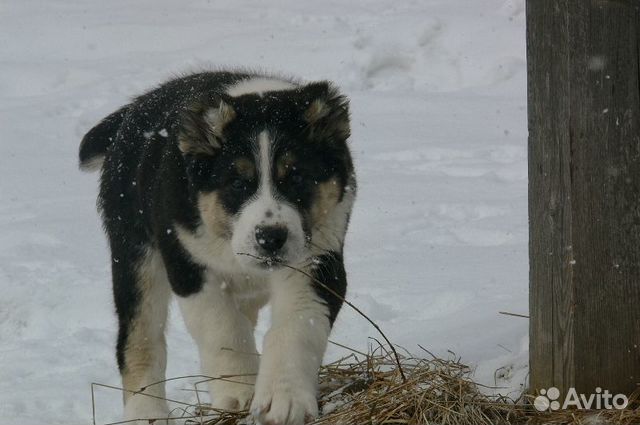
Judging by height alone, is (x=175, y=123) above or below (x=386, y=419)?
above

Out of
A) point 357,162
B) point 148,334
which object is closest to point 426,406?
point 148,334

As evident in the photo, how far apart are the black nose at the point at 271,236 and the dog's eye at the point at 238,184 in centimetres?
35

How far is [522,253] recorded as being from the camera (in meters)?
8.13

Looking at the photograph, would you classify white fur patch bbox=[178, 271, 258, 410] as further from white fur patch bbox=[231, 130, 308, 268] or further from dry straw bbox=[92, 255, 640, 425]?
white fur patch bbox=[231, 130, 308, 268]

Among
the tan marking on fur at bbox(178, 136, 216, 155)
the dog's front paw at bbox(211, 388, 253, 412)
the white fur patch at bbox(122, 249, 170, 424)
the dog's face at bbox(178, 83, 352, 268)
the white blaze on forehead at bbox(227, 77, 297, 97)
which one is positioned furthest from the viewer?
the white fur patch at bbox(122, 249, 170, 424)

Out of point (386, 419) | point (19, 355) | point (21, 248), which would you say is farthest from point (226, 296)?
point (21, 248)

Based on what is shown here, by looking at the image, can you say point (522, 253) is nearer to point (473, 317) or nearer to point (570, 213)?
point (473, 317)

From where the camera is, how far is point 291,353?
437 cm

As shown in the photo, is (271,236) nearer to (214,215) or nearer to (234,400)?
(214,215)

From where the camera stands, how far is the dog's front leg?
414 cm

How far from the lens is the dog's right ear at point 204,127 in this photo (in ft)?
15.7

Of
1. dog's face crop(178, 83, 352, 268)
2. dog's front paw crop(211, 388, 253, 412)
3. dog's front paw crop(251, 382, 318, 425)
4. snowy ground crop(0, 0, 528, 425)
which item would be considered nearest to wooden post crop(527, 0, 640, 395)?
snowy ground crop(0, 0, 528, 425)

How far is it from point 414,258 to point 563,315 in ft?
13.9

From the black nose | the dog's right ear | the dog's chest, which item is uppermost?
the dog's right ear
